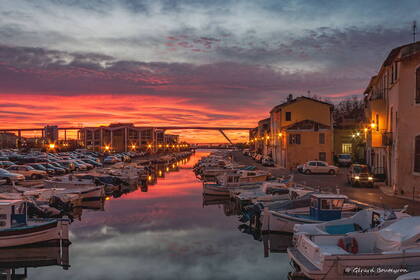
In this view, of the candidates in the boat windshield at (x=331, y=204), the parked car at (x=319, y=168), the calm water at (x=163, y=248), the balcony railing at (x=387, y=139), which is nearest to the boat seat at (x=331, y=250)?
the calm water at (x=163, y=248)

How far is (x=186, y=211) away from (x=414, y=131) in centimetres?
→ 1566

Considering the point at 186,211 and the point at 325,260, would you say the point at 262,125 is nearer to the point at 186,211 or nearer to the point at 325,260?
the point at 186,211

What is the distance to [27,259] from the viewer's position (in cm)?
1672

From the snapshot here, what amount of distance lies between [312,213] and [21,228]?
40.6 ft

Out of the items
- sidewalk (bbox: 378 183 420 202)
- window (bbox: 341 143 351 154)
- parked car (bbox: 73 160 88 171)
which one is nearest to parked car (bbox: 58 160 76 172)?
parked car (bbox: 73 160 88 171)

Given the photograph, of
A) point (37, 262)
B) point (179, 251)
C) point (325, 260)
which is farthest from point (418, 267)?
point (37, 262)

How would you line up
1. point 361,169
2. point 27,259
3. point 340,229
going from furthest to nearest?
point 361,169 < point 27,259 < point 340,229

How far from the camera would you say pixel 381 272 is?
38.5 feet

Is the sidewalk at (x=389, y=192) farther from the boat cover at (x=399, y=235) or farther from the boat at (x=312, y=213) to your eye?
the boat cover at (x=399, y=235)

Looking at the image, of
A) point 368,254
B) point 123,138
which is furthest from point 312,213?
point 123,138

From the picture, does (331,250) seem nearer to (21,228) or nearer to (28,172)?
(21,228)

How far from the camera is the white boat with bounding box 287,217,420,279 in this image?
1171cm

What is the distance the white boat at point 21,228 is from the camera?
17156 millimetres

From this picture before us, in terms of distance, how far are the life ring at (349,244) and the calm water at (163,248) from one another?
2948 mm
